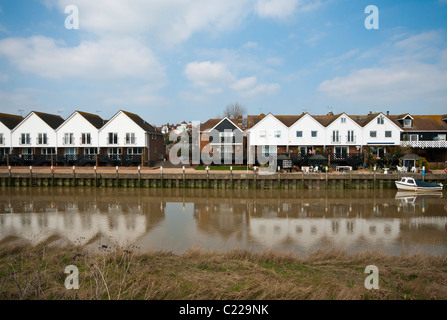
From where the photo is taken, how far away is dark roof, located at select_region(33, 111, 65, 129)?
4156cm

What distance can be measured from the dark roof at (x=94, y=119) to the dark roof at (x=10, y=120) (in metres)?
10.2

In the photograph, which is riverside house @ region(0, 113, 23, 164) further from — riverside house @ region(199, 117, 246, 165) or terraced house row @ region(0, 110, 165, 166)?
riverside house @ region(199, 117, 246, 165)

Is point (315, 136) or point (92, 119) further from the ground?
point (92, 119)

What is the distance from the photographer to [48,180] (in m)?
31.0

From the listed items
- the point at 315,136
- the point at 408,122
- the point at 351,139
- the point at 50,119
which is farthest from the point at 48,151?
the point at 408,122

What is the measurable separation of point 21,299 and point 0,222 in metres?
14.0

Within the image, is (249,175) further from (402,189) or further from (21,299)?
(21,299)

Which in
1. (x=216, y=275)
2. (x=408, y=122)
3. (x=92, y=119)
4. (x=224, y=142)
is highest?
(x=92, y=119)

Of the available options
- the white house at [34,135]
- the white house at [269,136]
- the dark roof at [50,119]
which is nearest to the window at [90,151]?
the white house at [34,135]

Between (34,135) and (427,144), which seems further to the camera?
(34,135)

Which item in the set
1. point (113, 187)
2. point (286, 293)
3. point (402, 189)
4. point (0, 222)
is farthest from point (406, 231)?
point (113, 187)

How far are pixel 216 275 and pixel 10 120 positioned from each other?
4698 centimetres

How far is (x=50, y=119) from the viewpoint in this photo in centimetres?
4297

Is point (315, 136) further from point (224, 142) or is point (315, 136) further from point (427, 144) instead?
point (427, 144)
